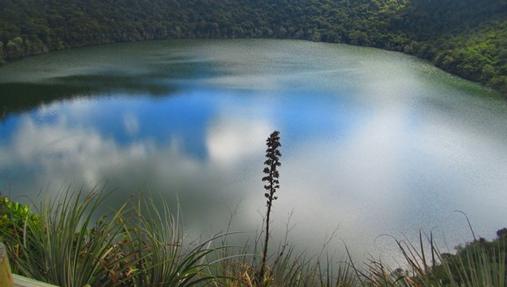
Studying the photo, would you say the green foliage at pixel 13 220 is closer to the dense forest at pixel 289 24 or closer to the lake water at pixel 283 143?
the lake water at pixel 283 143

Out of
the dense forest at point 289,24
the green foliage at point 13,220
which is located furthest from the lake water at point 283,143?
the green foliage at point 13,220

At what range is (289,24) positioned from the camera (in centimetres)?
5500

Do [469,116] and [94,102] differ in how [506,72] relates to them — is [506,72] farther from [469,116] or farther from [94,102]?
[94,102]

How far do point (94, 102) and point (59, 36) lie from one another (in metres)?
19.8

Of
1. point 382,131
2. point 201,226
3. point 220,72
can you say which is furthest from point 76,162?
point 220,72

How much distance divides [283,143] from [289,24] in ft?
125

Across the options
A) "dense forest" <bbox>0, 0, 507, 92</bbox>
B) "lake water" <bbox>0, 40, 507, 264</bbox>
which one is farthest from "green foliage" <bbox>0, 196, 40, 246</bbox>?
"dense forest" <bbox>0, 0, 507, 92</bbox>

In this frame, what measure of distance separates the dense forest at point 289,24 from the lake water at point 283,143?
300cm

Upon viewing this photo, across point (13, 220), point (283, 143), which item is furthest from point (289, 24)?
point (13, 220)

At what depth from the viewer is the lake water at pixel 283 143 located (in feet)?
45.5

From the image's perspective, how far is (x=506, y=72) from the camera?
30359mm

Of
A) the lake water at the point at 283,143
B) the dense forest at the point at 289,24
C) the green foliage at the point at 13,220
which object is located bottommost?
the lake water at the point at 283,143

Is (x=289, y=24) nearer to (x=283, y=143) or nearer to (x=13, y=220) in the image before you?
(x=283, y=143)

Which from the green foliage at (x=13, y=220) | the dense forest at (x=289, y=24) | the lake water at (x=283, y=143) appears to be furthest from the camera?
the dense forest at (x=289, y=24)
